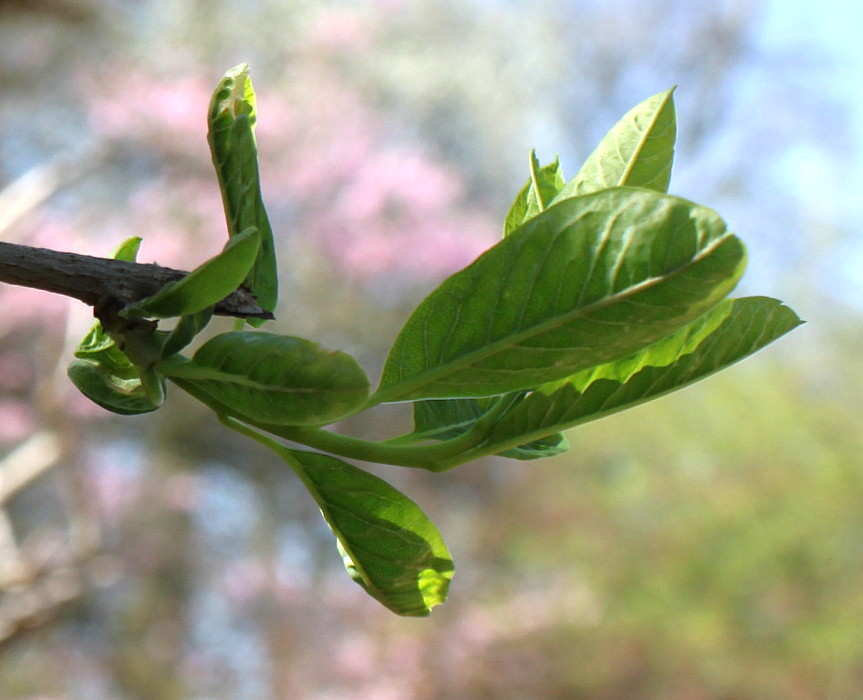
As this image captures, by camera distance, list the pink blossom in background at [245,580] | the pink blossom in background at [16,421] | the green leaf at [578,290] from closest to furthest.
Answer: the green leaf at [578,290] < the pink blossom in background at [16,421] < the pink blossom in background at [245,580]

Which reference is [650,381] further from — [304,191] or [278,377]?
[304,191]

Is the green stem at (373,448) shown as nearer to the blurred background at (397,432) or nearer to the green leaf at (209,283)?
the green leaf at (209,283)

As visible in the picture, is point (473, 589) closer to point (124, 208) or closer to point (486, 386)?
point (124, 208)

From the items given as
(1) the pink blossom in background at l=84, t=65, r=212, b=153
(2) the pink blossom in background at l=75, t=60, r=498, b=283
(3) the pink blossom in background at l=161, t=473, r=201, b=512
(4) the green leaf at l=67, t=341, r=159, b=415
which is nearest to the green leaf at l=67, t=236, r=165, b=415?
(4) the green leaf at l=67, t=341, r=159, b=415

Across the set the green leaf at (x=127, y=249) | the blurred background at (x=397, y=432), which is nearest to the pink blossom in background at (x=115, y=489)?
the blurred background at (x=397, y=432)

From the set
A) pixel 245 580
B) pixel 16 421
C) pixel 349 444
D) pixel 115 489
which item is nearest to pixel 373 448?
pixel 349 444

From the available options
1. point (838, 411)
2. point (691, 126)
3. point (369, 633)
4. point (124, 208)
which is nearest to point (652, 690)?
point (369, 633)

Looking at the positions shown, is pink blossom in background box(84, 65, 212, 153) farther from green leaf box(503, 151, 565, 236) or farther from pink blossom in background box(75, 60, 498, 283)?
green leaf box(503, 151, 565, 236)
